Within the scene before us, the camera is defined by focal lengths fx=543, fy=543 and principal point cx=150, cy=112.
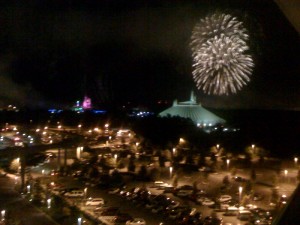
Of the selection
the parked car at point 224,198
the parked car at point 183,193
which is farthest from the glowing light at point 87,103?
the parked car at point 224,198

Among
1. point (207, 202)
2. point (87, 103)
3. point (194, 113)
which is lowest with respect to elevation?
point (207, 202)

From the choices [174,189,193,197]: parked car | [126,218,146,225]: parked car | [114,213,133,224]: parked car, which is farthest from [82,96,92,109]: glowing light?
[126,218,146,225]: parked car

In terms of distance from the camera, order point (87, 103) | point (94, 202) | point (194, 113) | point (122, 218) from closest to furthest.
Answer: point (122, 218), point (94, 202), point (194, 113), point (87, 103)

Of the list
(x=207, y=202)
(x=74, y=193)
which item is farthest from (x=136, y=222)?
(x=74, y=193)

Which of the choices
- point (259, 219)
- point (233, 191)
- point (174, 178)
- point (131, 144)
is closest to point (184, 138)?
point (131, 144)

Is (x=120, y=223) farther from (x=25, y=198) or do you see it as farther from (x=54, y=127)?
(x=54, y=127)

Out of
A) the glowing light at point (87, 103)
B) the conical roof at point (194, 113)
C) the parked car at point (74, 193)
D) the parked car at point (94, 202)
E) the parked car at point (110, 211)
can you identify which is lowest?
the parked car at point (110, 211)

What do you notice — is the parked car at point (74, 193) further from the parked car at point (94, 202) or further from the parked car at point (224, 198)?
the parked car at point (224, 198)

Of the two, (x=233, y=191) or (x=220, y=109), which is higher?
(x=220, y=109)

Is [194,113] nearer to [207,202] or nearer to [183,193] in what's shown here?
[183,193]
